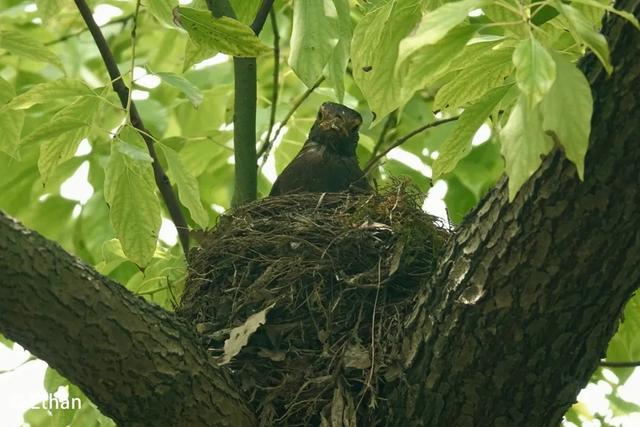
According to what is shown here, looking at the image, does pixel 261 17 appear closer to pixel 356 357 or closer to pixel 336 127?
pixel 336 127

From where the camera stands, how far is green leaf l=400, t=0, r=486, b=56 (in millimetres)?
2078

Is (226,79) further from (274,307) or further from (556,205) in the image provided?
(556,205)

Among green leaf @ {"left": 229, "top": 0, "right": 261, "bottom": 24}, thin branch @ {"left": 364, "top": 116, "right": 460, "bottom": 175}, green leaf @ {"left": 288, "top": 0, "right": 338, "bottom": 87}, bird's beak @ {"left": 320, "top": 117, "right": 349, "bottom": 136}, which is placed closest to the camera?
green leaf @ {"left": 288, "top": 0, "right": 338, "bottom": 87}

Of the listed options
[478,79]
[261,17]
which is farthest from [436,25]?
[261,17]

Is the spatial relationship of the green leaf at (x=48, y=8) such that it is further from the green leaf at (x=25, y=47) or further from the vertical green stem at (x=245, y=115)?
the vertical green stem at (x=245, y=115)

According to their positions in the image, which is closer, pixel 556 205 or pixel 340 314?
pixel 556 205

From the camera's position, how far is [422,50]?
2398 mm

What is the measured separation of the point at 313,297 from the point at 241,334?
32cm

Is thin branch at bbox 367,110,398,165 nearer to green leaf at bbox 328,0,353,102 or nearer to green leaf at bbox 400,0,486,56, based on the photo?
green leaf at bbox 328,0,353,102

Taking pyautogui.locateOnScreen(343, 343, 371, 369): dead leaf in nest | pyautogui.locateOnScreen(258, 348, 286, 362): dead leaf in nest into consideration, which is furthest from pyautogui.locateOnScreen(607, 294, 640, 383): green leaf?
pyautogui.locateOnScreen(258, 348, 286, 362): dead leaf in nest

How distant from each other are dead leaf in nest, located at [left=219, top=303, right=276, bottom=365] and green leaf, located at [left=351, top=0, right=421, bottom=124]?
44.1 inches

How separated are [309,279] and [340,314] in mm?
231

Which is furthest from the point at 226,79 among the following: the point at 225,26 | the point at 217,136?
the point at 225,26

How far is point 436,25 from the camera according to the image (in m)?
2.09
